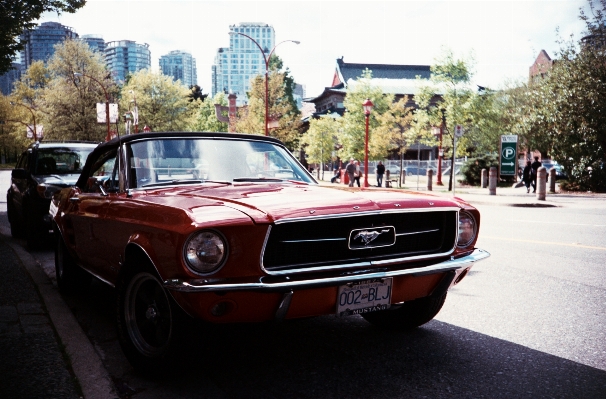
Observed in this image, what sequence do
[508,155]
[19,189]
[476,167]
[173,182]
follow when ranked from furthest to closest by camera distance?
[476,167] < [508,155] < [19,189] < [173,182]

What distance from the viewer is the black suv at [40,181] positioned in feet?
27.5

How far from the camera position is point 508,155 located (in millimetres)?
23969

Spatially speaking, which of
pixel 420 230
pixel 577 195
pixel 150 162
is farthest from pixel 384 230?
pixel 577 195

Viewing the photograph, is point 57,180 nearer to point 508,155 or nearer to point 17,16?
point 17,16

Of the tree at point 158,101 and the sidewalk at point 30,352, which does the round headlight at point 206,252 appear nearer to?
the sidewalk at point 30,352

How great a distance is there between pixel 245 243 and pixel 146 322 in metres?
0.99

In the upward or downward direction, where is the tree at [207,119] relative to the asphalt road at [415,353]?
upward

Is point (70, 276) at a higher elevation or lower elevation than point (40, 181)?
lower

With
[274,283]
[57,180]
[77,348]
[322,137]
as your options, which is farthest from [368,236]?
[322,137]

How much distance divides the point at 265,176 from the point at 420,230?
1403 millimetres

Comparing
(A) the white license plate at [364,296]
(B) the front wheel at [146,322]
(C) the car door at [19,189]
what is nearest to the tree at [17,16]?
(C) the car door at [19,189]

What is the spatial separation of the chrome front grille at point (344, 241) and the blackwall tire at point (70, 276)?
2.96 meters

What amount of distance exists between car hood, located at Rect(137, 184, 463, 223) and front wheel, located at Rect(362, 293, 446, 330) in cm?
78

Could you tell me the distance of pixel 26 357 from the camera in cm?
367
